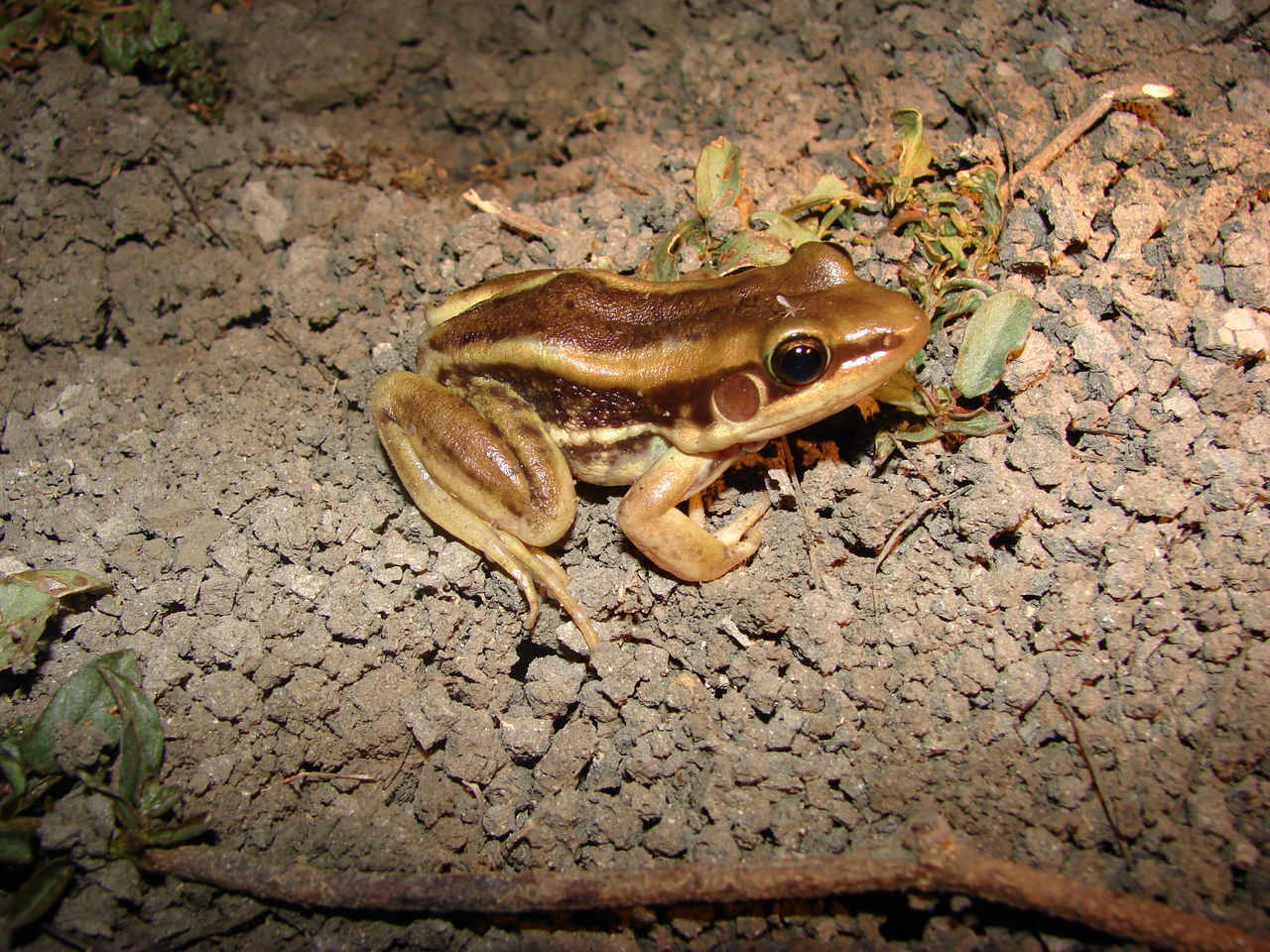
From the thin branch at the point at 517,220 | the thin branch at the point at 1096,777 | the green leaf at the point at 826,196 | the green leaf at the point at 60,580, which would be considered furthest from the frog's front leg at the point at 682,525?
the green leaf at the point at 60,580

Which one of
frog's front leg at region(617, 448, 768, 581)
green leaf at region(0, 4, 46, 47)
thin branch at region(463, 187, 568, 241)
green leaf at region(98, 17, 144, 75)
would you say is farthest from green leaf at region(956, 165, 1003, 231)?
green leaf at region(0, 4, 46, 47)

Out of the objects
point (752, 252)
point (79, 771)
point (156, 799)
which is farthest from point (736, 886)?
point (752, 252)

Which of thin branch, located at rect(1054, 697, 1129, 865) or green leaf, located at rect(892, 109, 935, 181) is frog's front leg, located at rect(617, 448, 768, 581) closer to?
thin branch, located at rect(1054, 697, 1129, 865)

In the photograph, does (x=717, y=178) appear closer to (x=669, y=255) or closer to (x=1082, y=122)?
(x=669, y=255)

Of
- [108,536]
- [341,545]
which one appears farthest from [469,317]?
[108,536]

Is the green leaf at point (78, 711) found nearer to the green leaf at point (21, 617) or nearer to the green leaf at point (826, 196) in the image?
the green leaf at point (21, 617)
